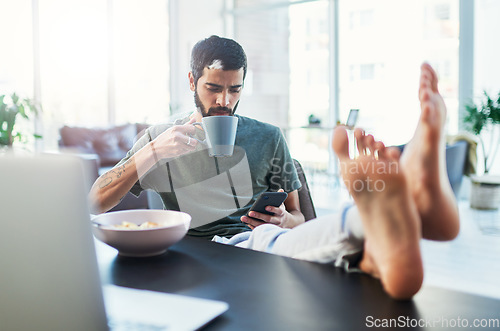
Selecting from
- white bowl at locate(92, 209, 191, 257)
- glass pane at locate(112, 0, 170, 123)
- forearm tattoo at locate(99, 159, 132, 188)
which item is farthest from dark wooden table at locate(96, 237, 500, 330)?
glass pane at locate(112, 0, 170, 123)

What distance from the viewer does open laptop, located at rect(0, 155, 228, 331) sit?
387mm

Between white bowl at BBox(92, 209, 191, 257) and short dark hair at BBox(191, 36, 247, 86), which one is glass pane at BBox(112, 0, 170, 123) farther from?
white bowl at BBox(92, 209, 191, 257)

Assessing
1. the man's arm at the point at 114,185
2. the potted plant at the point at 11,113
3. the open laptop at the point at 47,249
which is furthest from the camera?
the potted plant at the point at 11,113

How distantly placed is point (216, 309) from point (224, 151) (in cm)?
52

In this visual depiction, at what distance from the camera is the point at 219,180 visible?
4.43ft

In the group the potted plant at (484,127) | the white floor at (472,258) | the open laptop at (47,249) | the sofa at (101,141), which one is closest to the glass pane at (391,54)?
the potted plant at (484,127)

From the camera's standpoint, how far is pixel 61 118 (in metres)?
5.32

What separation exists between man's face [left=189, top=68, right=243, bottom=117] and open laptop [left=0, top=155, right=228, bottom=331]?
3.25 feet

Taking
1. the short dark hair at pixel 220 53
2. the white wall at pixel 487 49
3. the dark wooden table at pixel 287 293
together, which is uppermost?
the white wall at pixel 487 49

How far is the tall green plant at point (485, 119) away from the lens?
421 centimetres

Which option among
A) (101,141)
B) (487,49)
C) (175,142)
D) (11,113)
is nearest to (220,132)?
(175,142)

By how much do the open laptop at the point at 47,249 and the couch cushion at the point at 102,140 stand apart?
14.3 feet

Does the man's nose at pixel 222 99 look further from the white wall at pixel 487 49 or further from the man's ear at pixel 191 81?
the white wall at pixel 487 49

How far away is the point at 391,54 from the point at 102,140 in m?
3.53
